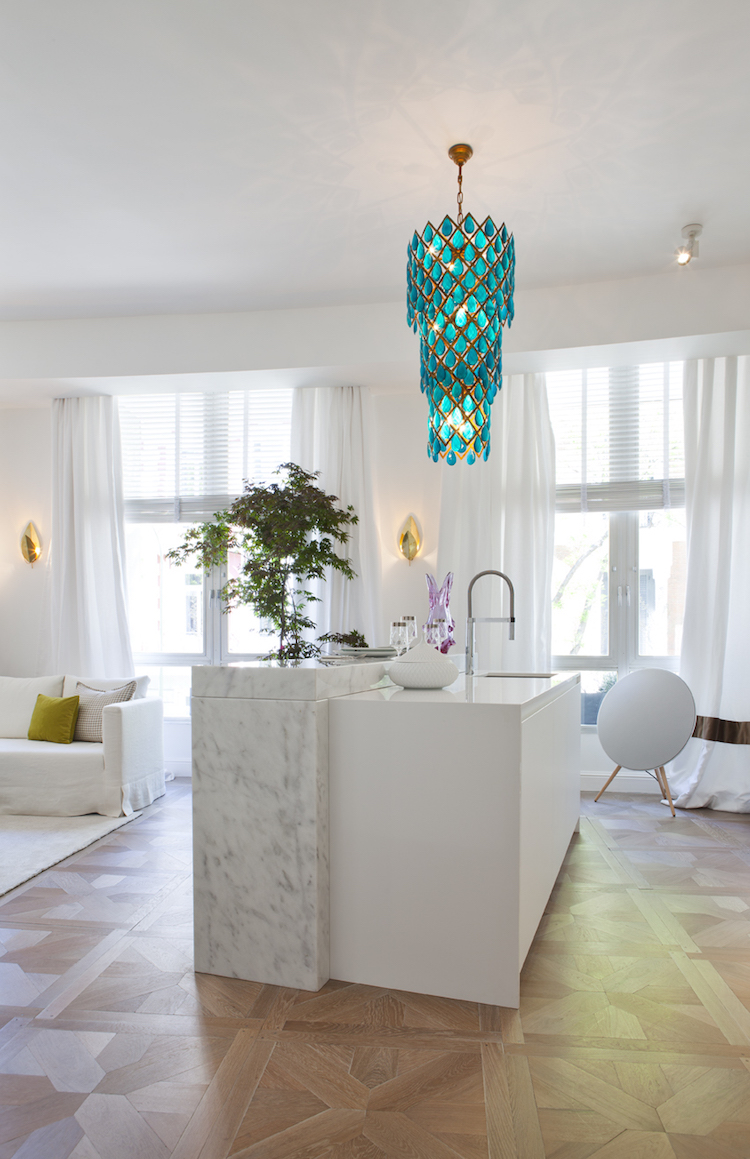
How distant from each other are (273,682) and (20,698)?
3.26 metres

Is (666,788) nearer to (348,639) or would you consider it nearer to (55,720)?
(348,639)

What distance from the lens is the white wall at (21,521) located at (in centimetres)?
570

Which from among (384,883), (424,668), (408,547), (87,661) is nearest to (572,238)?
(408,547)

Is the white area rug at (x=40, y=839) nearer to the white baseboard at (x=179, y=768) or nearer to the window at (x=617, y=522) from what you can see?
the white baseboard at (x=179, y=768)

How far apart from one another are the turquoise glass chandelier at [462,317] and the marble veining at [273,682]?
1.00m

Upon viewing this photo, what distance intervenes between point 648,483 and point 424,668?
10.3 feet

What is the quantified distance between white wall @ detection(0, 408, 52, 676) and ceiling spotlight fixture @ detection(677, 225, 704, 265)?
445 centimetres

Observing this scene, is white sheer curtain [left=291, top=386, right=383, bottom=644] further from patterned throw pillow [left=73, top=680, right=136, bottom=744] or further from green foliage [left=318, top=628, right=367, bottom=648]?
patterned throw pillow [left=73, top=680, right=136, bottom=744]

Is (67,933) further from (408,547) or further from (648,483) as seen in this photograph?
(648,483)

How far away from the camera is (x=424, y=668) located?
2518 mm

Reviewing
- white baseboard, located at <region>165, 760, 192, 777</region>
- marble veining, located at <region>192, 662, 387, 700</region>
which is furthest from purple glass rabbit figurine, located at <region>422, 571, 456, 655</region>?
white baseboard, located at <region>165, 760, 192, 777</region>

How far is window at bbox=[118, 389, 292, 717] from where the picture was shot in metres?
5.57

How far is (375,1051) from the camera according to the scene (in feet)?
6.25

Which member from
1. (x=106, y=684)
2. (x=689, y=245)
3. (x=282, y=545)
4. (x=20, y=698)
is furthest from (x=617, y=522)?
(x=20, y=698)
